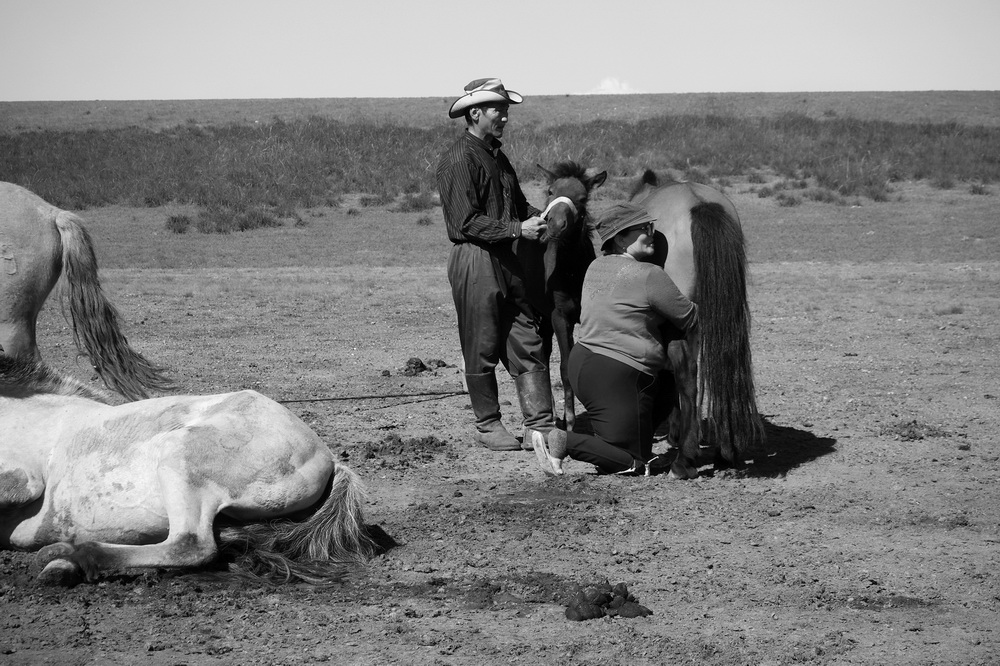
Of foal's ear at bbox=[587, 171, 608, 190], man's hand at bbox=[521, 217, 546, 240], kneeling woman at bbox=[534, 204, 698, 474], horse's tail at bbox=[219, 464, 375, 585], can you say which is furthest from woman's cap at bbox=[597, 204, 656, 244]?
horse's tail at bbox=[219, 464, 375, 585]

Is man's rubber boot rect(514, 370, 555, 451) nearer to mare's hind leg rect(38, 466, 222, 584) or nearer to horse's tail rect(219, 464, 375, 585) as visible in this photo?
horse's tail rect(219, 464, 375, 585)

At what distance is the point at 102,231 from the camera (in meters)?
18.6

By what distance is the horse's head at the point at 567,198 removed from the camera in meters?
6.12

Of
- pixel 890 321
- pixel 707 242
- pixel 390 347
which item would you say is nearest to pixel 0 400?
pixel 707 242

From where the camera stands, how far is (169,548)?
4012 millimetres

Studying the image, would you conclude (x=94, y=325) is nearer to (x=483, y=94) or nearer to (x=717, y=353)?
(x=483, y=94)

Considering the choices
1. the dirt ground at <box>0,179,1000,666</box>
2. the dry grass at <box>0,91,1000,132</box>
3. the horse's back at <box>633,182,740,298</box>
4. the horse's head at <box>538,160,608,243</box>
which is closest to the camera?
the dirt ground at <box>0,179,1000,666</box>

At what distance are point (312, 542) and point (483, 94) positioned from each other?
327 cm

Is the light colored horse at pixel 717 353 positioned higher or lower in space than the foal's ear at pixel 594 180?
lower

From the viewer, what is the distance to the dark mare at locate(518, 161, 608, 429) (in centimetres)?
656

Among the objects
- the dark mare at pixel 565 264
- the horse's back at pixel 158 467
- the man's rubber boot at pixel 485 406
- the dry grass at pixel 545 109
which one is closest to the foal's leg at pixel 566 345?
the dark mare at pixel 565 264

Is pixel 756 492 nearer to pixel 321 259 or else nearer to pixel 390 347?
pixel 390 347

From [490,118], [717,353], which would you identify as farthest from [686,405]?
[490,118]

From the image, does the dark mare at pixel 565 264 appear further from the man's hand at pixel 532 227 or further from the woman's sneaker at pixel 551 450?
the woman's sneaker at pixel 551 450
